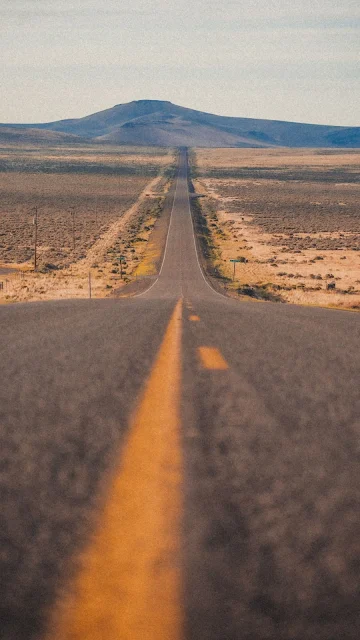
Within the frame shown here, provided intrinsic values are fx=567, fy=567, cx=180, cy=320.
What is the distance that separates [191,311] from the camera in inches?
936

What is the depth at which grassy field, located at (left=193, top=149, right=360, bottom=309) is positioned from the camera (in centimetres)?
4400

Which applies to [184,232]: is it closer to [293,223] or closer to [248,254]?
[248,254]

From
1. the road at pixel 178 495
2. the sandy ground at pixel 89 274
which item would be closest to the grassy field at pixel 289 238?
the sandy ground at pixel 89 274

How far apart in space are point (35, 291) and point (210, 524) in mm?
37152

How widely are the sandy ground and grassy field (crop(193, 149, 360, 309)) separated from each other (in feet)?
29.2

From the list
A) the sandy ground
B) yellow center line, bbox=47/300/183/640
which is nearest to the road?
yellow center line, bbox=47/300/183/640

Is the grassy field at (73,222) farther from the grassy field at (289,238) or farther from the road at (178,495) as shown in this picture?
the road at (178,495)

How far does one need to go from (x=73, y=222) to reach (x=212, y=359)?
70.8 metres

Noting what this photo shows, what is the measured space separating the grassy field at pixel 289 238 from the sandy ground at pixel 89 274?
8.89 meters

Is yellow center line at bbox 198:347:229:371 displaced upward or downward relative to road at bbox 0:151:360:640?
downward

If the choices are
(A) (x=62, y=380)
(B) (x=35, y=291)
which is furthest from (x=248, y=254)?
(A) (x=62, y=380)

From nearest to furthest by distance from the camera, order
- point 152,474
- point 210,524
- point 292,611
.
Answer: point 292,611, point 210,524, point 152,474

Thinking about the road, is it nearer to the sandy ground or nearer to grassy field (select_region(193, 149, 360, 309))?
grassy field (select_region(193, 149, 360, 309))

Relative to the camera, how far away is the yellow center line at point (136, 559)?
510cm
